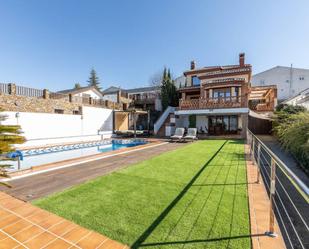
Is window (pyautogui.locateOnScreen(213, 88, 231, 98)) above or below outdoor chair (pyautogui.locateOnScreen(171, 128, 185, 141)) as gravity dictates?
above

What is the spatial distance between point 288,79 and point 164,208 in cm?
4060

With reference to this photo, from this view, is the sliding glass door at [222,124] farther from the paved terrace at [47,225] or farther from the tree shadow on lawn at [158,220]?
the tree shadow on lawn at [158,220]

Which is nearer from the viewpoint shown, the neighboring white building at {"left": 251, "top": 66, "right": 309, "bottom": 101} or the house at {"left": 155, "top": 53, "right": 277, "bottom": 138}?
the house at {"left": 155, "top": 53, "right": 277, "bottom": 138}

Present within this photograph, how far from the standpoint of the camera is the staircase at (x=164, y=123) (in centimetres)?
2092

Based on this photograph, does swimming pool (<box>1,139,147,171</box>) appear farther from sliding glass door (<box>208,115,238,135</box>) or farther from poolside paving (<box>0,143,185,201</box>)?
sliding glass door (<box>208,115,238,135</box>)

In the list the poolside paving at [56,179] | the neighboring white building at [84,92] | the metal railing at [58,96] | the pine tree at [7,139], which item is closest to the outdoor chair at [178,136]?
the poolside paving at [56,179]

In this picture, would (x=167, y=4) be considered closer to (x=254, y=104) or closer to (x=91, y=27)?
(x=91, y=27)

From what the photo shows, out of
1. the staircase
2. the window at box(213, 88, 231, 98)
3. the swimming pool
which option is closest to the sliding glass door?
the window at box(213, 88, 231, 98)

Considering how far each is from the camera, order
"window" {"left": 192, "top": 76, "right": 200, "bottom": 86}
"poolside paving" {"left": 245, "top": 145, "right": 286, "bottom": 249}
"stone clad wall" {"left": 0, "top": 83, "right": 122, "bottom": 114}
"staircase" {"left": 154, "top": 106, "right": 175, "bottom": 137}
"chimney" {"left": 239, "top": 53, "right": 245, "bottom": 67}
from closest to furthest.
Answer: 1. "poolside paving" {"left": 245, "top": 145, "right": 286, "bottom": 249}
2. "stone clad wall" {"left": 0, "top": 83, "right": 122, "bottom": 114}
3. "staircase" {"left": 154, "top": 106, "right": 175, "bottom": 137}
4. "chimney" {"left": 239, "top": 53, "right": 245, "bottom": 67}
5. "window" {"left": 192, "top": 76, "right": 200, "bottom": 86}

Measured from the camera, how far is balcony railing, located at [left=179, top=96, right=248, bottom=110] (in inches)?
→ 683

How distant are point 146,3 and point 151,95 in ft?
49.7

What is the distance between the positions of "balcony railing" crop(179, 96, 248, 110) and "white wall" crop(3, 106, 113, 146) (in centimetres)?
954

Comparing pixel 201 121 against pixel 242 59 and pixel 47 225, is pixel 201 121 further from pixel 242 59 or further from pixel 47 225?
pixel 47 225

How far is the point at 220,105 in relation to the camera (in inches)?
709
